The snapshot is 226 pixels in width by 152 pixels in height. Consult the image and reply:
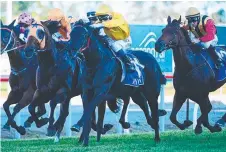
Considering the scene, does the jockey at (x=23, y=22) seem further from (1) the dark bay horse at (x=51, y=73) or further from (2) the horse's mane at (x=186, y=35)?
(2) the horse's mane at (x=186, y=35)

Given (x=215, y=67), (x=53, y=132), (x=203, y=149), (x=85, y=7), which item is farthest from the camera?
(x=85, y=7)

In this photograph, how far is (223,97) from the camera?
17.9 m

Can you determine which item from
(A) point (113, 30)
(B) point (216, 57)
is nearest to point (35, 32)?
(A) point (113, 30)

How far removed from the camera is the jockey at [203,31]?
475 inches

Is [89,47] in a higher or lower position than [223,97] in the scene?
higher

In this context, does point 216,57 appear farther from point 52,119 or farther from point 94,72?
point 52,119

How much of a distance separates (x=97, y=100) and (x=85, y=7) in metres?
14.0

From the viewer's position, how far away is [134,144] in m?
11.1

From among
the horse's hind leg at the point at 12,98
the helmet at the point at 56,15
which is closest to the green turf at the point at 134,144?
the horse's hind leg at the point at 12,98

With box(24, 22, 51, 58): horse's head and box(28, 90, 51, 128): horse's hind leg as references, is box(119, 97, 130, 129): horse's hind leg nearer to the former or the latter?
box(28, 90, 51, 128): horse's hind leg

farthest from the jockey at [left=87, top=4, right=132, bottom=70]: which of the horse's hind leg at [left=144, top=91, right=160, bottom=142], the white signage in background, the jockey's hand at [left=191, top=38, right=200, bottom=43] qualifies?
the white signage in background

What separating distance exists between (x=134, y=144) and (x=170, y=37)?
151 centimetres

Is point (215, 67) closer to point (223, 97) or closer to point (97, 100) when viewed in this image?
point (97, 100)

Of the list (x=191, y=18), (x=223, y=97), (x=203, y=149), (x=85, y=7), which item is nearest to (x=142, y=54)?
(x=191, y=18)
